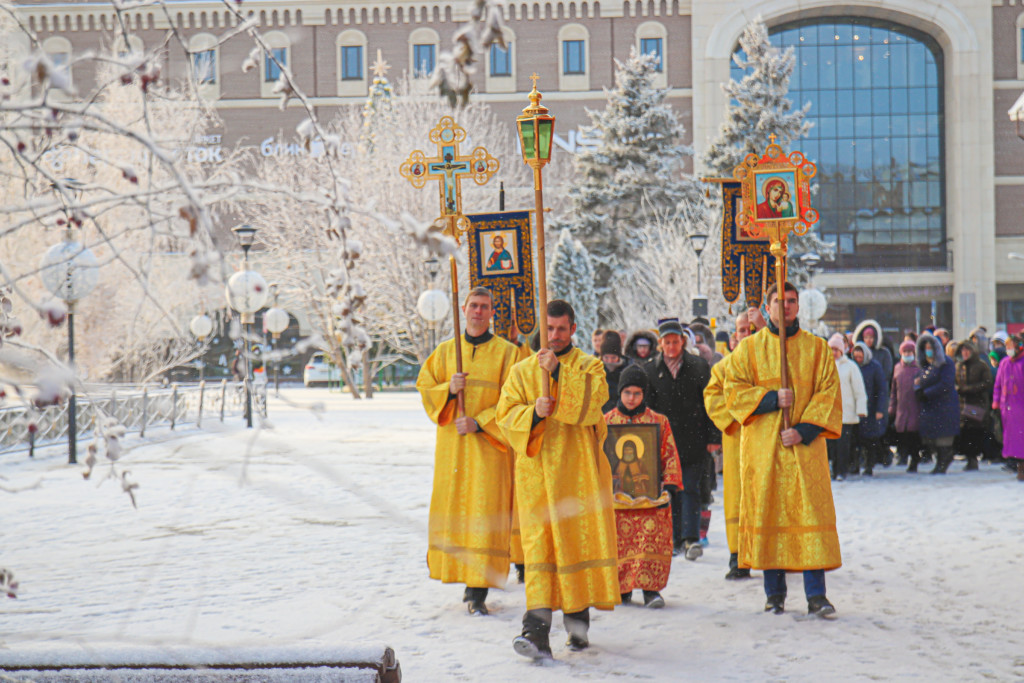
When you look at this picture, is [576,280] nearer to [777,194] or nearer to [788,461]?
[777,194]

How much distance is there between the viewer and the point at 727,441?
7.31 metres

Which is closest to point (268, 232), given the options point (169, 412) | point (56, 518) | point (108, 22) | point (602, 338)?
point (169, 412)

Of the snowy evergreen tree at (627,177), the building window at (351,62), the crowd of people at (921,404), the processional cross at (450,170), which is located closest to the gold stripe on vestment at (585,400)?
the processional cross at (450,170)

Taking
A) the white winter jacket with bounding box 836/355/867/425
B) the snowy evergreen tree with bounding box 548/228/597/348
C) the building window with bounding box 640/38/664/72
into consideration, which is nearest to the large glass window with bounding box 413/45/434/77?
the building window with bounding box 640/38/664/72

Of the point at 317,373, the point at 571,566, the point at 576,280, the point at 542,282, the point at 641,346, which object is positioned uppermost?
the point at 576,280

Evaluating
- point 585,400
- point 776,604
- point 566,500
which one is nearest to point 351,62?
point 776,604

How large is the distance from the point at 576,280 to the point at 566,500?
27349 mm

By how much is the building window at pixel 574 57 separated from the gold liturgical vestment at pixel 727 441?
38827mm

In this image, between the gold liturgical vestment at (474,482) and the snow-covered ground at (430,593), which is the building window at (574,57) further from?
the gold liturgical vestment at (474,482)

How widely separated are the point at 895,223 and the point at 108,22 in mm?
33798

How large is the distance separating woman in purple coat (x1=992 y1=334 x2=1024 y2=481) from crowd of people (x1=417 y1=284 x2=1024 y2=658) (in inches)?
205

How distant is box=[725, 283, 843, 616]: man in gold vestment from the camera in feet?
19.7

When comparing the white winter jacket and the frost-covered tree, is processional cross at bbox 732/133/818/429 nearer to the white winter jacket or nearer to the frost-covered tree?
the white winter jacket

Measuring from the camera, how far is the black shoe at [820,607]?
5992 millimetres
